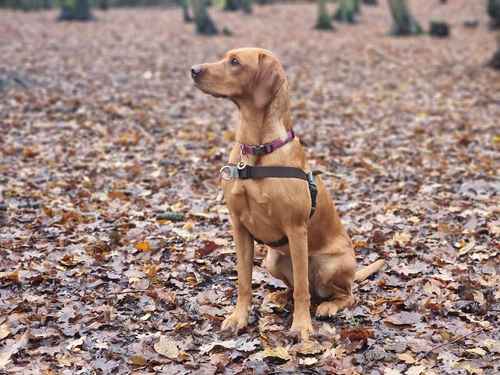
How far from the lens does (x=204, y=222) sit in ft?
22.7

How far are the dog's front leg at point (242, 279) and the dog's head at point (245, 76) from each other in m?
0.92

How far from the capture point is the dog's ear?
418 centimetres

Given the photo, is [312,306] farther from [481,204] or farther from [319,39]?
[319,39]

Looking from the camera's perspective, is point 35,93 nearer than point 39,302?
No

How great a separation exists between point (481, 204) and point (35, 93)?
913 centimetres

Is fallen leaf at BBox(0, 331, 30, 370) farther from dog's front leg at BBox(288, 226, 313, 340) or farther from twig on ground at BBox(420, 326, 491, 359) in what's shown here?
twig on ground at BBox(420, 326, 491, 359)

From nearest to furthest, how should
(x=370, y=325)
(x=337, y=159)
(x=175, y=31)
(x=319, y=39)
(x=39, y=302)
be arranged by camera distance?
(x=370, y=325)
(x=39, y=302)
(x=337, y=159)
(x=319, y=39)
(x=175, y=31)

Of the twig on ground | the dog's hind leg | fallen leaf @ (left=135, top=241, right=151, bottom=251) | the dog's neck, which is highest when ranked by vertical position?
the dog's neck

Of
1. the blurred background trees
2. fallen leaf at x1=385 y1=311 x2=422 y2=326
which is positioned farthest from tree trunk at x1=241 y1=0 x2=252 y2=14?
fallen leaf at x1=385 y1=311 x2=422 y2=326

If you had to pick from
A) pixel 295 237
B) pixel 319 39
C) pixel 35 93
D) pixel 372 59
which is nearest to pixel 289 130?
pixel 295 237

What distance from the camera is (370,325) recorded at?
4.63 m

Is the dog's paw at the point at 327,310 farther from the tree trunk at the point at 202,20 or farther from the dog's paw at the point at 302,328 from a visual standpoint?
the tree trunk at the point at 202,20

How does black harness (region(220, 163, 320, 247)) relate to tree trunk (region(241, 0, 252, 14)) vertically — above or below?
below

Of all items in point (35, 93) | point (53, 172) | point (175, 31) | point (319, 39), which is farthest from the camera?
point (175, 31)
